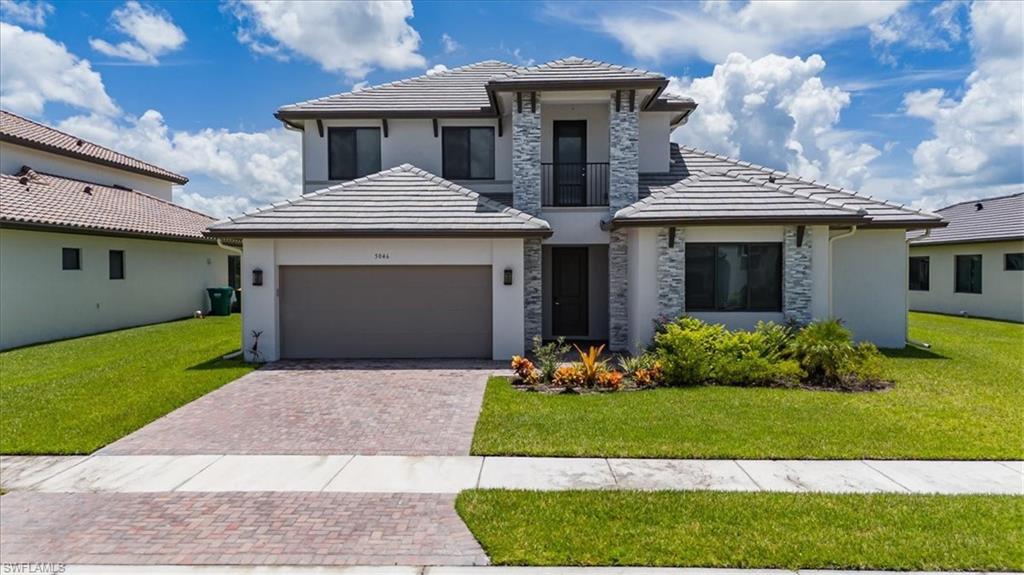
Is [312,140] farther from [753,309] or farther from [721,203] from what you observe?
[753,309]

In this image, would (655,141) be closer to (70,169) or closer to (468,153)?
(468,153)

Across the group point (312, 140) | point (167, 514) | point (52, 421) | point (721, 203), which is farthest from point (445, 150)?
point (167, 514)

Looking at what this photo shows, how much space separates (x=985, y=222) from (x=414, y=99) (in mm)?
23186

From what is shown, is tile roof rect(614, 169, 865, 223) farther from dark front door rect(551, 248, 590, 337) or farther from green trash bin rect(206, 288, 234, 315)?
green trash bin rect(206, 288, 234, 315)

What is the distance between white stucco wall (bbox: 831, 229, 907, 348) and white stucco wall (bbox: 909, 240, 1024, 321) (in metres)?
9.87

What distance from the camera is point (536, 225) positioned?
42.3 ft

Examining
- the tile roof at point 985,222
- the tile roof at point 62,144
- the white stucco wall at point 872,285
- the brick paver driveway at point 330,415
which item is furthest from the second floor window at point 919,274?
the tile roof at point 62,144

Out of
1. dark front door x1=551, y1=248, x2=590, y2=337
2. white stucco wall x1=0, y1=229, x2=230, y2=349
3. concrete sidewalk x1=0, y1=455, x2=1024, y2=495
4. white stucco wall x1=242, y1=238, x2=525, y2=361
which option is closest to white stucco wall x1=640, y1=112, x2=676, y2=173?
dark front door x1=551, y1=248, x2=590, y2=337

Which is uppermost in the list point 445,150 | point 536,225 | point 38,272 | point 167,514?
point 445,150

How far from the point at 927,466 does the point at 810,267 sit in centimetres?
706

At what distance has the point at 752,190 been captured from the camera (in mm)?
13289

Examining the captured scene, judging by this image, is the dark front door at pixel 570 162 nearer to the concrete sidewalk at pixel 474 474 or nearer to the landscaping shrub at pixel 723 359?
the landscaping shrub at pixel 723 359

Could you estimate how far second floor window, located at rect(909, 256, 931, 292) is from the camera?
82.5ft

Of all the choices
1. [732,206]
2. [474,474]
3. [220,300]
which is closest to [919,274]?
[732,206]
